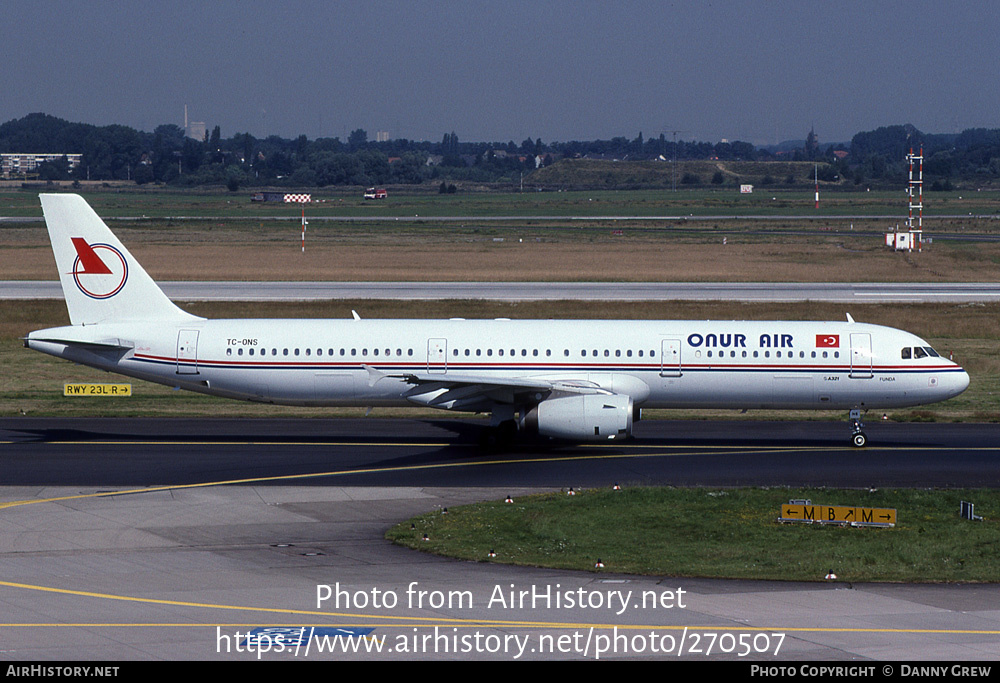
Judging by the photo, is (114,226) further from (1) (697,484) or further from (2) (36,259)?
(1) (697,484)

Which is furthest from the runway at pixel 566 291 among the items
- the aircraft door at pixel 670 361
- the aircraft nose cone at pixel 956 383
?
the aircraft nose cone at pixel 956 383

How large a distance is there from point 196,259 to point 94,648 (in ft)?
310

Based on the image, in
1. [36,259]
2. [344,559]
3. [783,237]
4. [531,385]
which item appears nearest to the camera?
[344,559]

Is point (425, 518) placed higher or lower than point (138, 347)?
lower

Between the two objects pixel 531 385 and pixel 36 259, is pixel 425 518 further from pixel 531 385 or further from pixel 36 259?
pixel 36 259

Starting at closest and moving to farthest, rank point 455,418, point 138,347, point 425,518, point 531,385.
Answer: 1. point 425,518
2. point 531,385
3. point 138,347
4. point 455,418

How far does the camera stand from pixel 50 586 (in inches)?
854

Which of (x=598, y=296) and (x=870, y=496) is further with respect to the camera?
(x=598, y=296)

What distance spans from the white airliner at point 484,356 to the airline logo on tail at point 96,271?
0.11 ft

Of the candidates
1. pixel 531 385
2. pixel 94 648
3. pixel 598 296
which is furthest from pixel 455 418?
pixel 598 296

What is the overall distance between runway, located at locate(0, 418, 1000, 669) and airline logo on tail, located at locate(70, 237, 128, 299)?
16.5ft

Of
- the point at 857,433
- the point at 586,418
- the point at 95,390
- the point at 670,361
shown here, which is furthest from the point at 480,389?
the point at 95,390

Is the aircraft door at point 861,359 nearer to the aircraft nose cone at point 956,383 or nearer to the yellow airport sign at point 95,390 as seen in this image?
the aircraft nose cone at point 956,383

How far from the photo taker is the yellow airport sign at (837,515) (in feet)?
87.4
